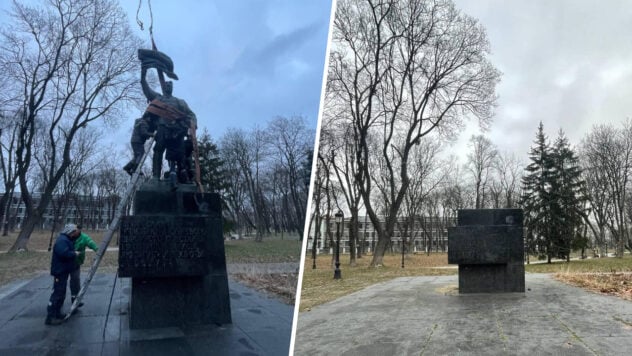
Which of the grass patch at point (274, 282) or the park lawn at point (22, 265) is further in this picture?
the grass patch at point (274, 282)

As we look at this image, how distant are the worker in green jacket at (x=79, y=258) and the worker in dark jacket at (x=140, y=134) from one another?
701mm

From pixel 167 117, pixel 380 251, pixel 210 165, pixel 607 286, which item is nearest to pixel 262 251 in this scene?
pixel 210 165

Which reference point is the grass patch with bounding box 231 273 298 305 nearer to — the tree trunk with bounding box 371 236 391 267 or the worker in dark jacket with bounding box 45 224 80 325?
the worker in dark jacket with bounding box 45 224 80 325

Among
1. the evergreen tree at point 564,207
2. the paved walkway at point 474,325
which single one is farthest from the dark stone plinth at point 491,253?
the evergreen tree at point 564,207

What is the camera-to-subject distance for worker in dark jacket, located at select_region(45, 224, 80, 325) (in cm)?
372

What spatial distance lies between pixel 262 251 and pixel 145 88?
348cm

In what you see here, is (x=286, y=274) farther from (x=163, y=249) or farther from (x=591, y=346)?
(x=591, y=346)

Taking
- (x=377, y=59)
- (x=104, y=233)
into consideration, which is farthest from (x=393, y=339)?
(x=377, y=59)

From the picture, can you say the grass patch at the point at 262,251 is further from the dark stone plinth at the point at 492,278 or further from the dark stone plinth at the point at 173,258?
the dark stone plinth at the point at 492,278

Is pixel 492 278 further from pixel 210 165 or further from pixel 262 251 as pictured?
pixel 210 165

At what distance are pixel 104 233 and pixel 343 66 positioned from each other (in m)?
11.9

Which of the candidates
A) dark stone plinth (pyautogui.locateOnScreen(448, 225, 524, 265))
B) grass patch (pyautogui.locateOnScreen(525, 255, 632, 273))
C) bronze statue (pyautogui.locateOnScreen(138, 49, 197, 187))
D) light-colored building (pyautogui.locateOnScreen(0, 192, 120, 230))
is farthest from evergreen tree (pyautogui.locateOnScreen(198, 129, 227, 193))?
grass patch (pyautogui.locateOnScreen(525, 255, 632, 273))

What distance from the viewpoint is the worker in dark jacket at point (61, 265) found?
372 centimetres

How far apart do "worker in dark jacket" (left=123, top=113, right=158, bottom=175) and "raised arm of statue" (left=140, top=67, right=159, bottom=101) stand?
0.56 ft
